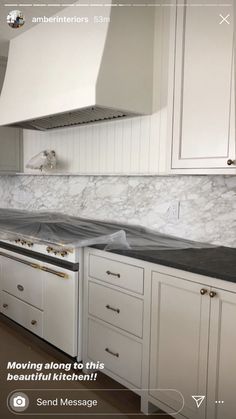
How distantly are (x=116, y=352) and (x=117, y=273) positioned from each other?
45cm

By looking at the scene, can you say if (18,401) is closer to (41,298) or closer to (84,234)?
(41,298)

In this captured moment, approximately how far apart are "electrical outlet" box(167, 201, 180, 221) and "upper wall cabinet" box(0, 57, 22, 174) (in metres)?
1.92

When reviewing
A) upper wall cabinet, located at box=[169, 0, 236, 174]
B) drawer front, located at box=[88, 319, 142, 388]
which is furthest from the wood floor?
upper wall cabinet, located at box=[169, 0, 236, 174]

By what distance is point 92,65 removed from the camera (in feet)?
7.05

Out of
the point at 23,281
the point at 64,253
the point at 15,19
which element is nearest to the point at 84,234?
the point at 64,253

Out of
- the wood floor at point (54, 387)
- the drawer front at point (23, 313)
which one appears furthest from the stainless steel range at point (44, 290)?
the wood floor at point (54, 387)

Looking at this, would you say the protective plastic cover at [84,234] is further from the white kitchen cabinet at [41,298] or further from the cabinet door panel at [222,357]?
the cabinet door panel at [222,357]

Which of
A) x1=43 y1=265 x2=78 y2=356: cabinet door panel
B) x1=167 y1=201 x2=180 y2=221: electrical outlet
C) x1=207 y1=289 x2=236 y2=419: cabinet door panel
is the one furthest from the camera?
x1=167 y1=201 x2=180 y2=221: electrical outlet

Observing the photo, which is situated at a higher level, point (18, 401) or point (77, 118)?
point (77, 118)

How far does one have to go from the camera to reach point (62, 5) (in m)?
2.42

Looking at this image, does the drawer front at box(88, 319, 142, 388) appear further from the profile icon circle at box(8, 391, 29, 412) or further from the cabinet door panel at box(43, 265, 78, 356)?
the profile icon circle at box(8, 391, 29, 412)

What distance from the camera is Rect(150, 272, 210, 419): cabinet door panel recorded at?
156cm

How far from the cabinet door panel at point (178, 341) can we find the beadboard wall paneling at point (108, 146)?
98 centimetres

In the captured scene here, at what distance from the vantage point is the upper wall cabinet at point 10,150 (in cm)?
356
